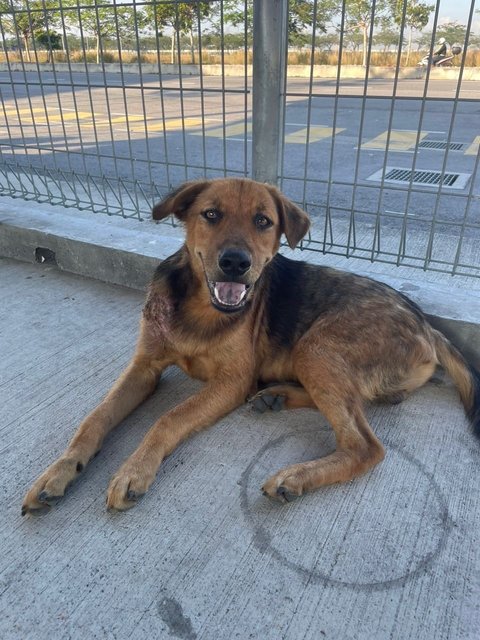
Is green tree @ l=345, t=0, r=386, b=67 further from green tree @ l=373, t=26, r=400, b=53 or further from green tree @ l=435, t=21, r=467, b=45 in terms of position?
green tree @ l=435, t=21, r=467, b=45

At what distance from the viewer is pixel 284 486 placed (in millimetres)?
2369

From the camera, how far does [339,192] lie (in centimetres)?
742

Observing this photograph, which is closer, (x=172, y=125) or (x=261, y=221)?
(x=261, y=221)

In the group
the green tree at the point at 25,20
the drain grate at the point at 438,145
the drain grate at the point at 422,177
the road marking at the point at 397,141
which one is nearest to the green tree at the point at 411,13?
the green tree at the point at 25,20

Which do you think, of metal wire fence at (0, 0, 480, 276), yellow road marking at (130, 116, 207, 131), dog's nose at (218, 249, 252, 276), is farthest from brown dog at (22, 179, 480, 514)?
yellow road marking at (130, 116, 207, 131)

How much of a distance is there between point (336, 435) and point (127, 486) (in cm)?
110

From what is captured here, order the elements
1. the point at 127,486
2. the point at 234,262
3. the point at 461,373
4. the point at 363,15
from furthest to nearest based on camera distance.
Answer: the point at 363,15
the point at 461,373
the point at 234,262
the point at 127,486

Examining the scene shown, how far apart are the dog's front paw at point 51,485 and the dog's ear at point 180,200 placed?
1.48 meters

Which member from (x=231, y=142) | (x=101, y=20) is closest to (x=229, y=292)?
(x=101, y=20)

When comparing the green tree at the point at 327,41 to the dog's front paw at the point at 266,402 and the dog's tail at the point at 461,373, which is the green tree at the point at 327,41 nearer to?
the dog's tail at the point at 461,373

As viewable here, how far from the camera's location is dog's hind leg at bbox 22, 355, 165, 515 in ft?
7.58

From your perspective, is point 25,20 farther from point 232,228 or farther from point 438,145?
point 438,145

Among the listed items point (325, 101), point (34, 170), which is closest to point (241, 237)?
point (34, 170)

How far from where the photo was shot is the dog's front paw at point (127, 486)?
2324 mm
